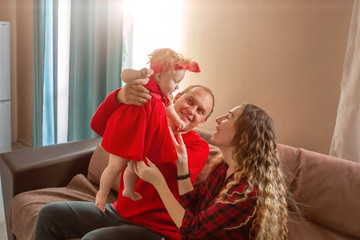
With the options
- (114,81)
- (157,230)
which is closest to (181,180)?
(157,230)

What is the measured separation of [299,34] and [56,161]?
1.60 meters

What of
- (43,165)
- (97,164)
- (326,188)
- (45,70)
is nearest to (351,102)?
(326,188)

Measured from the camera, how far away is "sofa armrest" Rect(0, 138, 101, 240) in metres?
1.88

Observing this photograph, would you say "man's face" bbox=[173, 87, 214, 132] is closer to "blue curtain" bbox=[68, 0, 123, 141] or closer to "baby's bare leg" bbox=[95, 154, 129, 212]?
A: "baby's bare leg" bbox=[95, 154, 129, 212]

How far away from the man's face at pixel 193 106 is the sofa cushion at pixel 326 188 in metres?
0.52

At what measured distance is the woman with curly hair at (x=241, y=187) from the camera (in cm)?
104

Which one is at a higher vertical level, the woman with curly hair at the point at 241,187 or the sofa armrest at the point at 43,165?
the woman with curly hair at the point at 241,187

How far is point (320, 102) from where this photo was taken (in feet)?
6.16

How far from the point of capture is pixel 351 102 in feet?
5.34

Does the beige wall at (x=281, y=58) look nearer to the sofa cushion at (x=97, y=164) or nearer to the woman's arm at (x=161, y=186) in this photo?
the sofa cushion at (x=97, y=164)

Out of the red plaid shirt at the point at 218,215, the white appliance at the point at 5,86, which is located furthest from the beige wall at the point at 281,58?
the white appliance at the point at 5,86

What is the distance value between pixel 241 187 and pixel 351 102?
2.98 ft

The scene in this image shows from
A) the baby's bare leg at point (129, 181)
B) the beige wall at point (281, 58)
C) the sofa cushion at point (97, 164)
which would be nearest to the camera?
the baby's bare leg at point (129, 181)

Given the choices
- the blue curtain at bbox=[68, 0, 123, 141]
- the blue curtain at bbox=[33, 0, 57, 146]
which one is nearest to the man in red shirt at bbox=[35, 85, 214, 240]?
the blue curtain at bbox=[68, 0, 123, 141]
